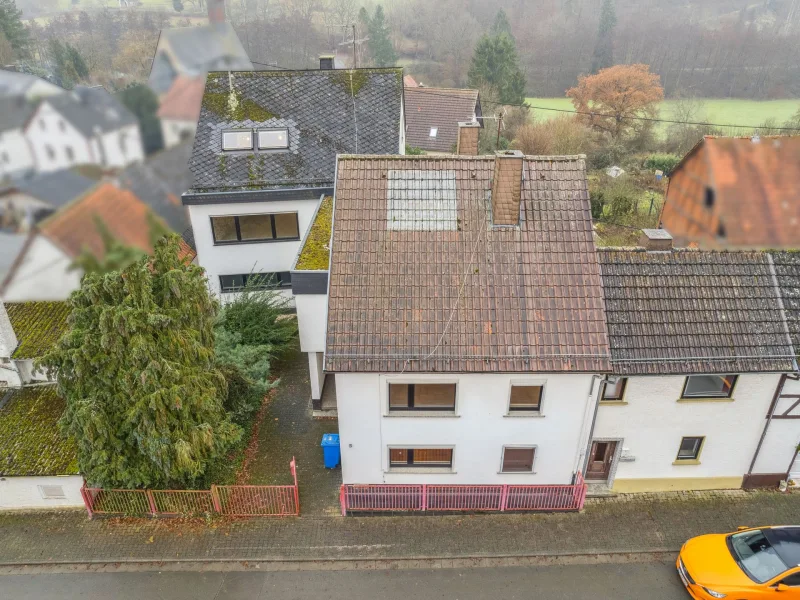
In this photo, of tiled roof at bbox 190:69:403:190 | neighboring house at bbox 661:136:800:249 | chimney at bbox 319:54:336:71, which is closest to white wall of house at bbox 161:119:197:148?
neighboring house at bbox 661:136:800:249

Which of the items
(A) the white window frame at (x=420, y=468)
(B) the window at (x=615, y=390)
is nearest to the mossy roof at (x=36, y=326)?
(A) the white window frame at (x=420, y=468)

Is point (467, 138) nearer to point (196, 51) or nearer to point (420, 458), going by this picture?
point (420, 458)

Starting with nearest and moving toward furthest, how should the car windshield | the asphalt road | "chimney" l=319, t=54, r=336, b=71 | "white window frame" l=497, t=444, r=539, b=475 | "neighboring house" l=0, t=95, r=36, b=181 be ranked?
"neighboring house" l=0, t=95, r=36, b=181
the car windshield
the asphalt road
"white window frame" l=497, t=444, r=539, b=475
"chimney" l=319, t=54, r=336, b=71

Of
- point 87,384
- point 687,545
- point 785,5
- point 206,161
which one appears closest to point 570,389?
point 687,545

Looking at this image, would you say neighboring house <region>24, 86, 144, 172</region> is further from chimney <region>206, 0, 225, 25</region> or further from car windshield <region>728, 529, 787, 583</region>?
car windshield <region>728, 529, 787, 583</region>

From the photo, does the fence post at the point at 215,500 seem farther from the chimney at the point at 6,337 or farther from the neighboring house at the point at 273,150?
the neighboring house at the point at 273,150
